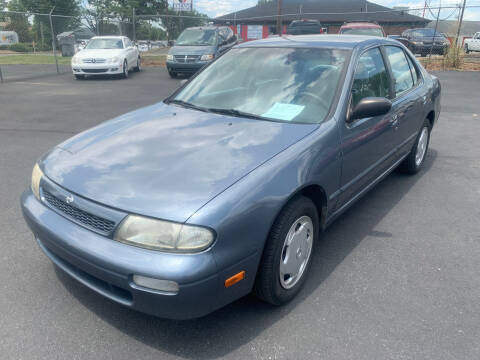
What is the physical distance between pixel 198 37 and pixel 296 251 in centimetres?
1358

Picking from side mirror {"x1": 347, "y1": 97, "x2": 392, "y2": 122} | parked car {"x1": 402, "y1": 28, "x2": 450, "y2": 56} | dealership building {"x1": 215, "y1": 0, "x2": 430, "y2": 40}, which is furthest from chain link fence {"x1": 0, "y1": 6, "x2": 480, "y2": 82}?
side mirror {"x1": 347, "y1": 97, "x2": 392, "y2": 122}

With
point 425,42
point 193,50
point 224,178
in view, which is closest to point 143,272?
point 224,178

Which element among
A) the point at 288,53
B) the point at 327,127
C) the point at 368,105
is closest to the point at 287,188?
the point at 327,127

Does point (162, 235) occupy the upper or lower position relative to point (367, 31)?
lower

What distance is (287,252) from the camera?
8.07ft

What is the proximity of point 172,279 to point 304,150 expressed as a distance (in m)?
1.16

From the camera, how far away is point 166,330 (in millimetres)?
2346

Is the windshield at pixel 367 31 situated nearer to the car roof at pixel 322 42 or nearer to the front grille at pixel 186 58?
the front grille at pixel 186 58

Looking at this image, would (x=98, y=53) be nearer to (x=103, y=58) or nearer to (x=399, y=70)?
(x=103, y=58)

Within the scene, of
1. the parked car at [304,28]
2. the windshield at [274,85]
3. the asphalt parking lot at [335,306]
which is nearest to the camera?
the asphalt parking lot at [335,306]

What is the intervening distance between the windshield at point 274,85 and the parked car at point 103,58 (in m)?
11.4

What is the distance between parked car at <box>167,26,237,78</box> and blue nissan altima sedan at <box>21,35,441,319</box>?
411 inches

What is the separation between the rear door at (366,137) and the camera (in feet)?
9.86

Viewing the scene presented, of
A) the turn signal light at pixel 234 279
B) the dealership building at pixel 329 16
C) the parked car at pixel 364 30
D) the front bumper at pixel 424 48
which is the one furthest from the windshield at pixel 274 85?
A: the dealership building at pixel 329 16
